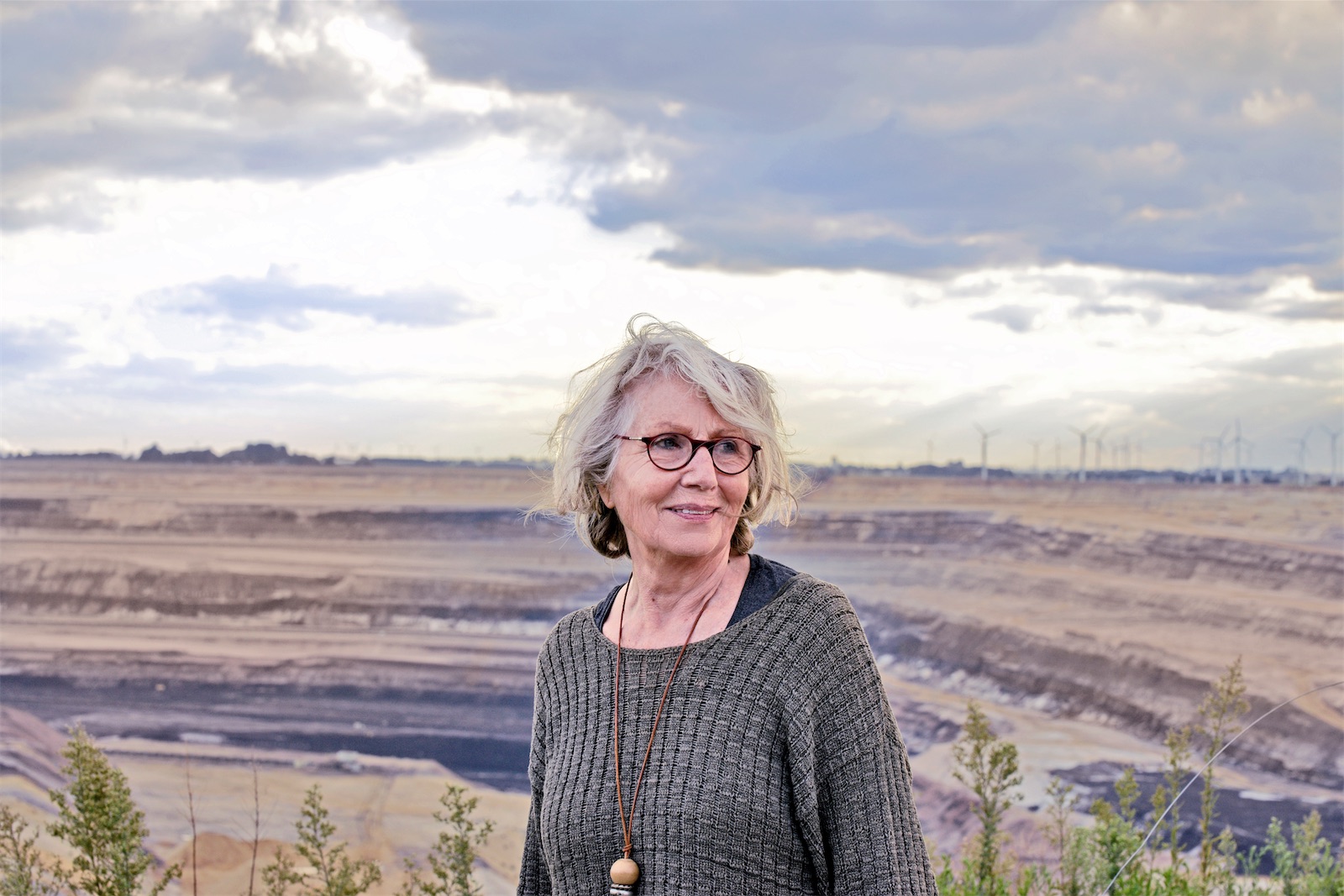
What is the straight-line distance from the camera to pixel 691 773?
1935mm

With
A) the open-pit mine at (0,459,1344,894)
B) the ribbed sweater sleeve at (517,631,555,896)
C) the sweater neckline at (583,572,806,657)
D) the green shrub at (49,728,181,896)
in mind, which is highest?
the sweater neckline at (583,572,806,657)

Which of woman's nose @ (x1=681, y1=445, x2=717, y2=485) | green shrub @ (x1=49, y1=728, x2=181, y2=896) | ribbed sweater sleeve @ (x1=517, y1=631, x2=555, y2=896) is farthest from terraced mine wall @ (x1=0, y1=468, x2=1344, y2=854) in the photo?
woman's nose @ (x1=681, y1=445, x2=717, y2=485)

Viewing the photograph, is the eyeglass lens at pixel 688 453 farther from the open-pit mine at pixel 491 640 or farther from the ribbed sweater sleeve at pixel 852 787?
the open-pit mine at pixel 491 640

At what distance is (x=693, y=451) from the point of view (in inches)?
80.7

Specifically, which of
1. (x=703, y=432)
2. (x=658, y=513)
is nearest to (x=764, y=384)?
(x=703, y=432)

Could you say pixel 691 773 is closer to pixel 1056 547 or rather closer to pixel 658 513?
pixel 658 513

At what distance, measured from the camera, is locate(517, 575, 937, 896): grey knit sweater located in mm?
1849

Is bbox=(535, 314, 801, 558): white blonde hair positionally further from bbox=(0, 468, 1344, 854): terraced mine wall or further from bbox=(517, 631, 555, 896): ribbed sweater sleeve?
bbox=(0, 468, 1344, 854): terraced mine wall

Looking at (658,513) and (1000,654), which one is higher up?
(658,513)

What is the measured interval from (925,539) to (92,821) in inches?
1344

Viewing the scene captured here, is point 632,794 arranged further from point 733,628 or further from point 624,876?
point 733,628

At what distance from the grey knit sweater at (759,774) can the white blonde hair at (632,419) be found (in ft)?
0.82

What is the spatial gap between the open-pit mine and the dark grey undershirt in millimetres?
3244

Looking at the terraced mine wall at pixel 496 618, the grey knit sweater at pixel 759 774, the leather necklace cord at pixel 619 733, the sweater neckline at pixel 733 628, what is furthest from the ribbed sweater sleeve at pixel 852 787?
the terraced mine wall at pixel 496 618
